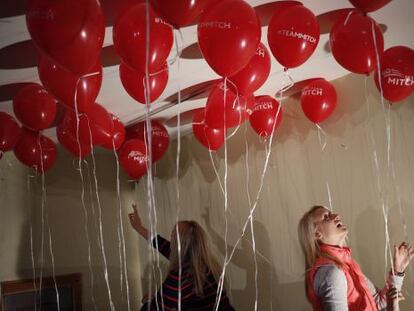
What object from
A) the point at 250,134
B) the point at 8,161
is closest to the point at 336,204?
the point at 250,134

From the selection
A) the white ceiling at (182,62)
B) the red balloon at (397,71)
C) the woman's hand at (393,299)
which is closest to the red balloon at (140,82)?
the white ceiling at (182,62)

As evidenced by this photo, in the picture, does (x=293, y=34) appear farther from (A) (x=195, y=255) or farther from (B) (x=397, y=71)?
(A) (x=195, y=255)

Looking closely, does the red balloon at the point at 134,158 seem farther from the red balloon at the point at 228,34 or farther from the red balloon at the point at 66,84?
the red balloon at the point at 228,34

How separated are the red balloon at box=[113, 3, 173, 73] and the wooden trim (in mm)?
2429

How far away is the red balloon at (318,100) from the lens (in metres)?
2.45

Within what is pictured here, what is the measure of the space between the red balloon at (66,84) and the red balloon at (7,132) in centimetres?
76

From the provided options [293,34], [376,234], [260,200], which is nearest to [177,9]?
[293,34]

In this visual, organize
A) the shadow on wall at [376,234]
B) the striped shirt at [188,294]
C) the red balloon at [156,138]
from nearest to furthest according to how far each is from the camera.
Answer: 1. the striped shirt at [188,294]
2. the shadow on wall at [376,234]
3. the red balloon at [156,138]

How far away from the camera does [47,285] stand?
3.54 meters

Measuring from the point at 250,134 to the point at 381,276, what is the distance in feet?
4.49

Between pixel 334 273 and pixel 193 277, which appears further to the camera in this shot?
pixel 193 277

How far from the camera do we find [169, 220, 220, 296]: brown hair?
2148 millimetres

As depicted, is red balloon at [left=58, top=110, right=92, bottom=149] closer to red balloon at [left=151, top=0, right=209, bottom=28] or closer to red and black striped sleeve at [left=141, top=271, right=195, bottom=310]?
red and black striped sleeve at [left=141, top=271, right=195, bottom=310]

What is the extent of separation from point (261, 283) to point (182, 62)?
1.71 m
